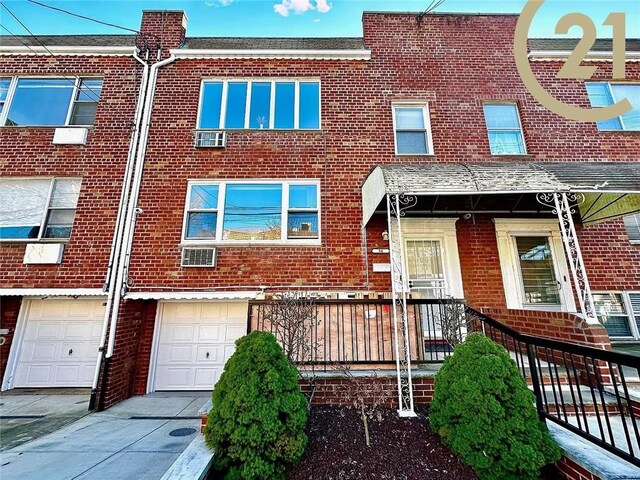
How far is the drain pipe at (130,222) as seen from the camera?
18.3 ft

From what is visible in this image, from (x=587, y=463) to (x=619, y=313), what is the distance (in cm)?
550

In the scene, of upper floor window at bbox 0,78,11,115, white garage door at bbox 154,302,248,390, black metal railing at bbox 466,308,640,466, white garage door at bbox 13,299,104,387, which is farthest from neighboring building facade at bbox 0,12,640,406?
black metal railing at bbox 466,308,640,466

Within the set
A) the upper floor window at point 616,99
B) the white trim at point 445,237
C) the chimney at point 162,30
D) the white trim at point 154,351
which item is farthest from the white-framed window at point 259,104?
the upper floor window at point 616,99

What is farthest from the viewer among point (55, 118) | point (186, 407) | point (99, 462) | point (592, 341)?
point (55, 118)

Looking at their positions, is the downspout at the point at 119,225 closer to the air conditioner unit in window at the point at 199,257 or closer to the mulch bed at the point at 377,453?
the air conditioner unit in window at the point at 199,257

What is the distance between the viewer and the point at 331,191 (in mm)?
6766

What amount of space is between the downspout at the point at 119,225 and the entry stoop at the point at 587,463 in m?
6.94

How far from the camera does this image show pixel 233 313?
6684mm

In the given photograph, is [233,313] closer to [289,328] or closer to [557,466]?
[289,328]

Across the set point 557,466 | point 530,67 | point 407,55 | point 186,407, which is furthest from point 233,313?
point 530,67

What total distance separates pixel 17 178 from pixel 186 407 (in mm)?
6653

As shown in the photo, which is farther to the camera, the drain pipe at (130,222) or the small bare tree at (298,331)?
the drain pipe at (130,222)

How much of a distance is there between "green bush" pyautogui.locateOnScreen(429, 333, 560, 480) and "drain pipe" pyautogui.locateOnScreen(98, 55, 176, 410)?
5814 millimetres

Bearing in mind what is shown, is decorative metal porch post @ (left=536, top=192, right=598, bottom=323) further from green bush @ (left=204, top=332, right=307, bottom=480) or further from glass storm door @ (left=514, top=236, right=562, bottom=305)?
green bush @ (left=204, top=332, right=307, bottom=480)
